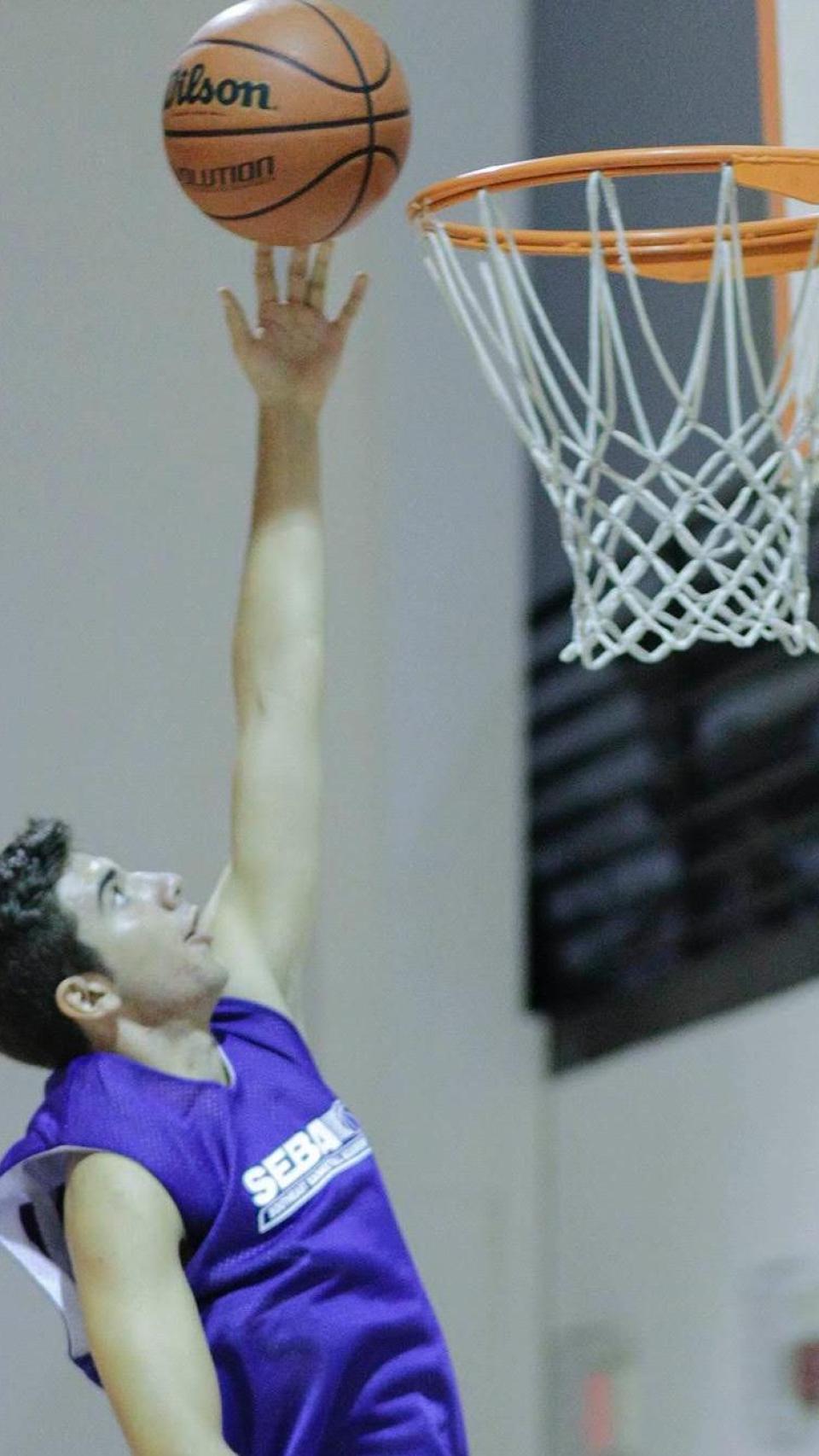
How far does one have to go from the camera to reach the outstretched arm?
2.62 meters

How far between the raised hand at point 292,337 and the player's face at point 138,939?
0.62 metres

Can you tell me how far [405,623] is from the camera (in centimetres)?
409

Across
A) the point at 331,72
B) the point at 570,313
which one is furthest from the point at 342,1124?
the point at 570,313

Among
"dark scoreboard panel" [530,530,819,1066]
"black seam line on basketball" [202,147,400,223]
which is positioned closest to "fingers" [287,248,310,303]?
"black seam line on basketball" [202,147,400,223]

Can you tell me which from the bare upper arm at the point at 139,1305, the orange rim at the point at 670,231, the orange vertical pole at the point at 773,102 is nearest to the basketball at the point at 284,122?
the orange rim at the point at 670,231

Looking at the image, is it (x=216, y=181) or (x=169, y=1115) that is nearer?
(x=169, y=1115)

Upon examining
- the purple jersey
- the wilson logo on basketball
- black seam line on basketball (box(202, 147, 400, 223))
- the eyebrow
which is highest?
the wilson logo on basketball

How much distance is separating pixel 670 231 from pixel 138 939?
110 cm

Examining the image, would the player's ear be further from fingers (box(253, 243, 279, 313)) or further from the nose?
fingers (box(253, 243, 279, 313))

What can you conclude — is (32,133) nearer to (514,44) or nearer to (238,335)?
(514,44)

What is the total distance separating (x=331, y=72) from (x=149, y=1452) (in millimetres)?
1480

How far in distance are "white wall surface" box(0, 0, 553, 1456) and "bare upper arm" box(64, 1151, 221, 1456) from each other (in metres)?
1.84

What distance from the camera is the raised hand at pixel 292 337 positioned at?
2646 millimetres

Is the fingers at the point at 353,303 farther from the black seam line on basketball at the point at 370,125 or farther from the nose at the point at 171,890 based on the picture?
the nose at the point at 171,890
